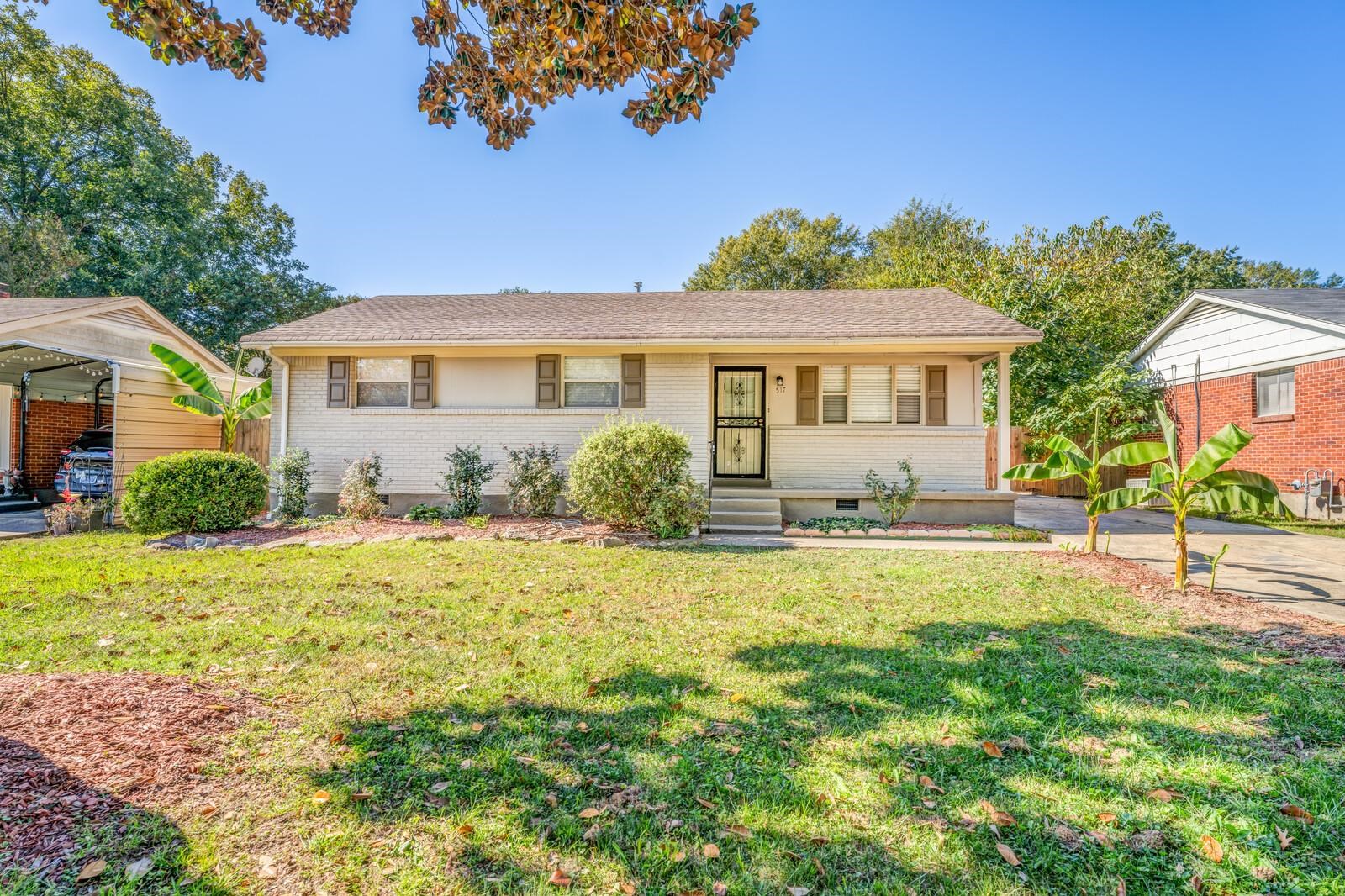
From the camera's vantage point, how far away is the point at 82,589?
5.65 m

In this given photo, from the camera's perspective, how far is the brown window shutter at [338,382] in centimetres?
1141

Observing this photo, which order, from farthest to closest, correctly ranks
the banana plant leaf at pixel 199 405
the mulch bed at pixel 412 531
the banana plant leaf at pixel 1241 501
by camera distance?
the banana plant leaf at pixel 199 405 < the mulch bed at pixel 412 531 < the banana plant leaf at pixel 1241 501

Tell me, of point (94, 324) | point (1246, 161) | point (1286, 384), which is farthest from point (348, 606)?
point (1246, 161)

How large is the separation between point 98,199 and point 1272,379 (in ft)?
124

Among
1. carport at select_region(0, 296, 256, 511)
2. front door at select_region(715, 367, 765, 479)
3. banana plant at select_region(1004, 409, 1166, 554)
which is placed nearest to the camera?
banana plant at select_region(1004, 409, 1166, 554)

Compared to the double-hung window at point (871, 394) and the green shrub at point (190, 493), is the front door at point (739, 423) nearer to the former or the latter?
the double-hung window at point (871, 394)

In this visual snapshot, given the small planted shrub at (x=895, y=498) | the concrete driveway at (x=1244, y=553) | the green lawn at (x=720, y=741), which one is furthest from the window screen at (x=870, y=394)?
the green lawn at (x=720, y=741)

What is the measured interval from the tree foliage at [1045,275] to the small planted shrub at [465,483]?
982 cm

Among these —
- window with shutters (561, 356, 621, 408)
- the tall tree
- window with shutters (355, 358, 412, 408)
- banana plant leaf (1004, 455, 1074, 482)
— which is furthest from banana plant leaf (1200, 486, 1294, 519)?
the tall tree

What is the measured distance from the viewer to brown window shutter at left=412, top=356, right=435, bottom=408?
37.5ft

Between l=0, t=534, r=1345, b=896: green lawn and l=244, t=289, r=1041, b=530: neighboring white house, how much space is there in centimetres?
564

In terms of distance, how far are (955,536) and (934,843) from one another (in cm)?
802

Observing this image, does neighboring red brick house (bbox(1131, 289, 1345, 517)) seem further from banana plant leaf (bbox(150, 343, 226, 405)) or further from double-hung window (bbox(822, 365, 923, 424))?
banana plant leaf (bbox(150, 343, 226, 405))

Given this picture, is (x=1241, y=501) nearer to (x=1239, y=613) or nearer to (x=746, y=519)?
(x=1239, y=613)
